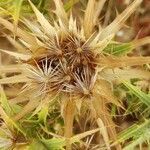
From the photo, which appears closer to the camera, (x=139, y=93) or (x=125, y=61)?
(x=125, y=61)

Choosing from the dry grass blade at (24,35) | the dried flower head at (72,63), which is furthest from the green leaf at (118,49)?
the dry grass blade at (24,35)

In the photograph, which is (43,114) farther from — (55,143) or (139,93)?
(139,93)

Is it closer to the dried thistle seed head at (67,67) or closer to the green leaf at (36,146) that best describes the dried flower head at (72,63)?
the dried thistle seed head at (67,67)

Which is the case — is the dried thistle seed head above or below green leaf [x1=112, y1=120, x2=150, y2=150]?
above

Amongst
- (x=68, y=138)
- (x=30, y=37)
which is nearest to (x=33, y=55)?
(x=30, y=37)

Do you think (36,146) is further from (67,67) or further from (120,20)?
(120,20)

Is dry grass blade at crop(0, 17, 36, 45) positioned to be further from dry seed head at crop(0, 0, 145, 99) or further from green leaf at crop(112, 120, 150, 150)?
green leaf at crop(112, 120, 150, 150)

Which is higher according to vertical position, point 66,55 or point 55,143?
point 66,55

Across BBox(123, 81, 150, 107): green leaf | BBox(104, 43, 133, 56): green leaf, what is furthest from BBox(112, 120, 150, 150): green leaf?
BBox(104, 43, 133, 56): green leaf

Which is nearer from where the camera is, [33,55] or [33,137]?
[33,55]

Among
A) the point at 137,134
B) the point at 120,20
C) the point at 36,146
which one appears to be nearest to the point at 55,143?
the point at 36,146

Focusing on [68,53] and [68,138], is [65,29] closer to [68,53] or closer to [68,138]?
[68,53]
